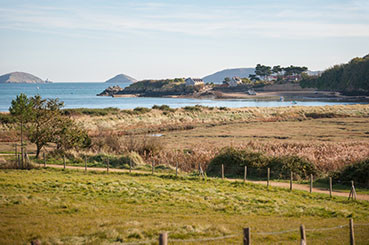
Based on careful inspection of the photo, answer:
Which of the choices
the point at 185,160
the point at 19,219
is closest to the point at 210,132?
the point at 185,160

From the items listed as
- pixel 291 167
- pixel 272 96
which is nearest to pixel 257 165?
pixel 291 167

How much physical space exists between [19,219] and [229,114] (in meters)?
68.9

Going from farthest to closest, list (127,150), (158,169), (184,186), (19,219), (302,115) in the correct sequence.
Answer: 1. (302,115)
2. (127,150)
3. (158,169)
4. (184,186)
5. (19,219)

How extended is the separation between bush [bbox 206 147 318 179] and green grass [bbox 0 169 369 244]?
4.47 metres

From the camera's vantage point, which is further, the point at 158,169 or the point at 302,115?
the point at 302,115

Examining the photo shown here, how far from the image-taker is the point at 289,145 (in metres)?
39.5

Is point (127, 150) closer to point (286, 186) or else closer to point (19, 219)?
point (286, 186)

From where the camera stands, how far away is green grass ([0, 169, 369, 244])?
45.4 feet

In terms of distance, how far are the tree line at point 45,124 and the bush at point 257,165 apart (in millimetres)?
12676

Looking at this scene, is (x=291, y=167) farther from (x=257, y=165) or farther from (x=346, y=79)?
(x=346, y=79)

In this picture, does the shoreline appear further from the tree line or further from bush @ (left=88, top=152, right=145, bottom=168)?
bush @ (left=88, top=152, right=145, bottom=168)

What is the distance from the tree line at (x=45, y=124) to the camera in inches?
1356

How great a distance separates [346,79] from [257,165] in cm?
15762

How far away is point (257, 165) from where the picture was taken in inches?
1171
